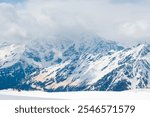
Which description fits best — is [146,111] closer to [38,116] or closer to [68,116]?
[68,116]

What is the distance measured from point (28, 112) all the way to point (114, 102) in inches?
300

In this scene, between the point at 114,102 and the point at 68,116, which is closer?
the point at 68,116

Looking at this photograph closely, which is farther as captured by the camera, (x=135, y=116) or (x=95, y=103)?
(x=95, y=103)

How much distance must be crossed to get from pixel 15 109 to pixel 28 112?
1136 millimetres

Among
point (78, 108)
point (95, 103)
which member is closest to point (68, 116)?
point (78, 108)

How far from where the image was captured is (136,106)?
37.2 meters

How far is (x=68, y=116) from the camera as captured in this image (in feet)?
115

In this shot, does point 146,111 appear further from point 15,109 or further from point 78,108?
point 15,109

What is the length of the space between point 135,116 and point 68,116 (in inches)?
202

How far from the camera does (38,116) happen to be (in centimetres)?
3516

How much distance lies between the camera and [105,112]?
35.8 meters

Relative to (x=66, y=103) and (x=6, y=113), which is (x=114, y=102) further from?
(x=6, y=113)

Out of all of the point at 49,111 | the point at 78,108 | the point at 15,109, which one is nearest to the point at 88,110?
the point at 78,108

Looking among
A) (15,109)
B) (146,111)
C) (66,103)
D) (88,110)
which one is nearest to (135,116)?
(146,111)
